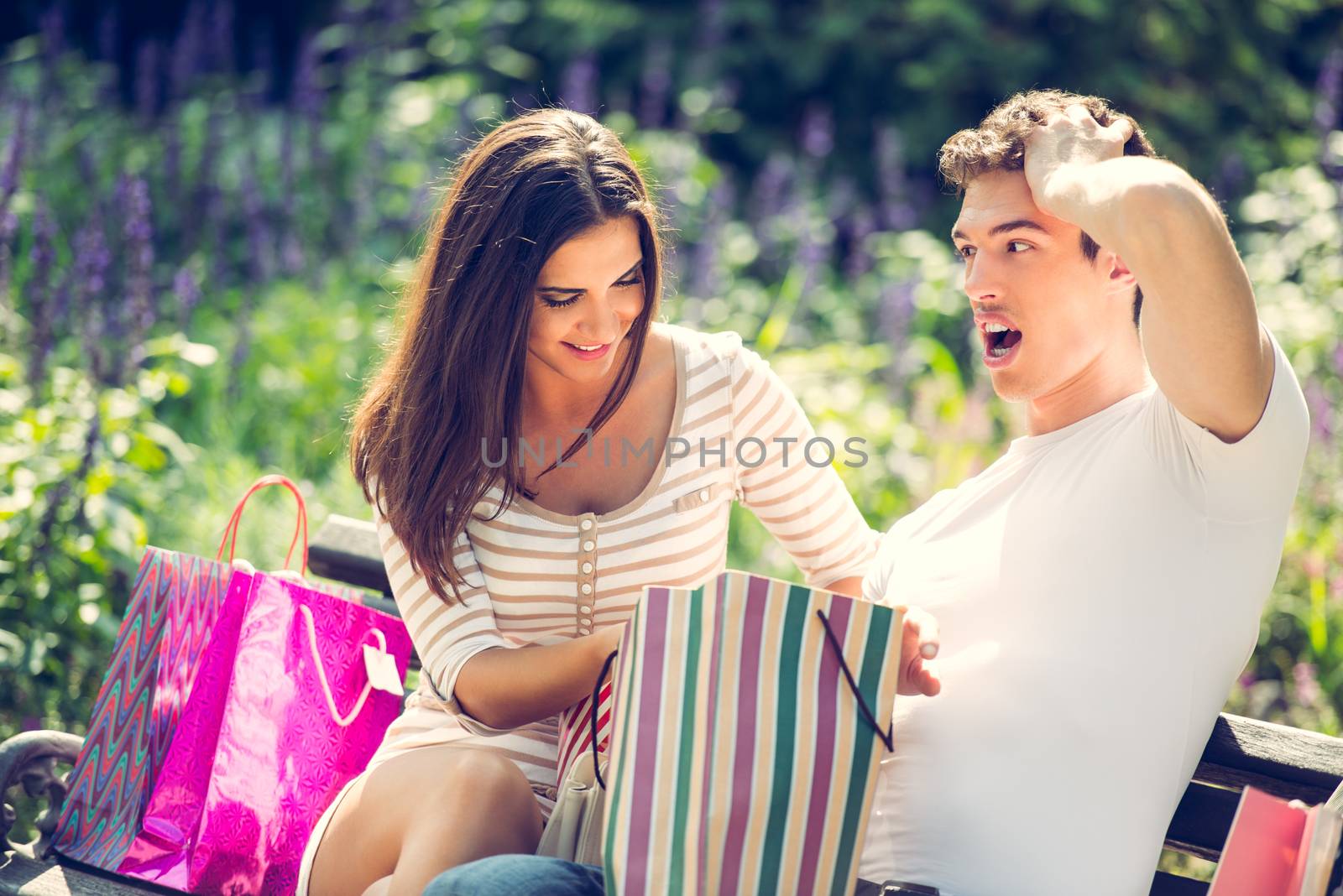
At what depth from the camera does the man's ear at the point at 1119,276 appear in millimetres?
2148

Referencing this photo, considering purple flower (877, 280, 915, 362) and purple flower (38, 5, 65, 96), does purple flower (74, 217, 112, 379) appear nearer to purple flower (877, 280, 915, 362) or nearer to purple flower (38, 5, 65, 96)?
purple flower (38, 5, 65, 96)

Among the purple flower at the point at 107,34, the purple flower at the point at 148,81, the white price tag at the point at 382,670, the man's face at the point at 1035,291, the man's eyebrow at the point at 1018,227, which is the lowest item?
the white price tag at the point at 382,670

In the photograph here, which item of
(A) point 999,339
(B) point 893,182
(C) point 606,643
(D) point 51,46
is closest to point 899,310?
(B) point 893,182

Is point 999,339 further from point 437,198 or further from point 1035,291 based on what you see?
point 437,198

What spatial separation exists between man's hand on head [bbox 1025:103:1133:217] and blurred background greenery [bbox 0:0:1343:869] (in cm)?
143

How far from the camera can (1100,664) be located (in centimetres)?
194

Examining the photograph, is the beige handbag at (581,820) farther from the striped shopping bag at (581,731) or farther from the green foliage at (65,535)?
the green foliage at (65,535)

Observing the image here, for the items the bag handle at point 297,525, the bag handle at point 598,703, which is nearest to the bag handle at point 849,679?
the bag handle at point 598,703

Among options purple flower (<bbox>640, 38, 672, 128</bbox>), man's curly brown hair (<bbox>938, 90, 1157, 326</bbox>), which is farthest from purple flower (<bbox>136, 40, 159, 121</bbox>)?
man's curly brown hair (<bbox>938, 90, 1157, 326</bbox>)

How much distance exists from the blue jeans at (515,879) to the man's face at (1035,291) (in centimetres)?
104

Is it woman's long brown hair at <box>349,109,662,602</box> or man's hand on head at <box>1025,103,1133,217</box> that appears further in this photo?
woman's long brown hair at <box>349,109,662,602</box>

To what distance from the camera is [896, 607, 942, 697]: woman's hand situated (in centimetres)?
198

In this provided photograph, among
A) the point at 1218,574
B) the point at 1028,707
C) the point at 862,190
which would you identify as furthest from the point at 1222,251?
the point at 862,190

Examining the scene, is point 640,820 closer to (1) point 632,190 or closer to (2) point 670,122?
(1) point 632,190
